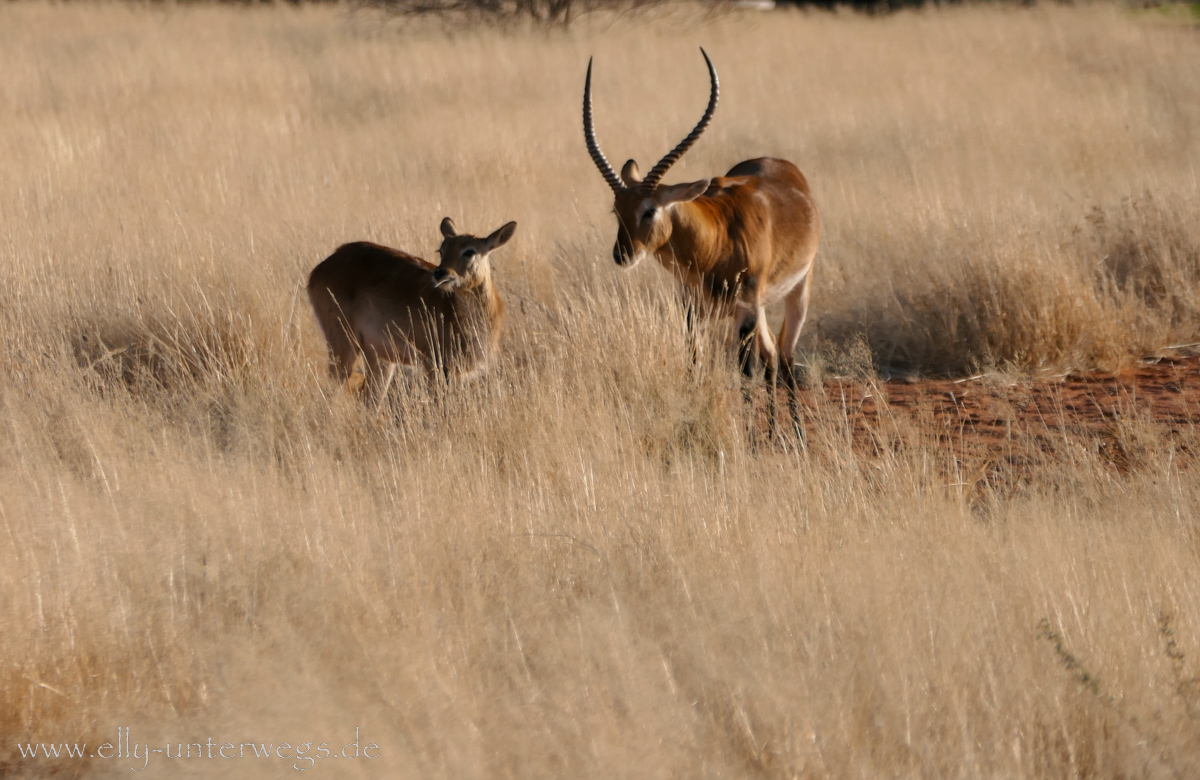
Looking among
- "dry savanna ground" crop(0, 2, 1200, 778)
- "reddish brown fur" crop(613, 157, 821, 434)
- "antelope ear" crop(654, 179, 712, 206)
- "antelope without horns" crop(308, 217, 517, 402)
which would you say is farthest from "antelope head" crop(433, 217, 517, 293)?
"antelope ear" crop(654, 179, 712, 206)

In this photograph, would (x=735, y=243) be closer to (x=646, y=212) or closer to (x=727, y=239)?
(x=727, y=239)

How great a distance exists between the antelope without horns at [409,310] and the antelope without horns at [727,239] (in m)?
0.68

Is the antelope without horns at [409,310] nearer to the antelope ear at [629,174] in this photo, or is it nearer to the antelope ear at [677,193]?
the antelope ear at [677,193]

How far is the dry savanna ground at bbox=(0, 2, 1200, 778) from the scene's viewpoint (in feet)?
8.91

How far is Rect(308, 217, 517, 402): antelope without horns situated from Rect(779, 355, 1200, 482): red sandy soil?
5.28 ft

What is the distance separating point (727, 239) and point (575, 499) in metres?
2.35

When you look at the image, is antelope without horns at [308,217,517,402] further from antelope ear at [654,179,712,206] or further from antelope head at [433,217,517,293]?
antelope ear at [654,179,712,206]

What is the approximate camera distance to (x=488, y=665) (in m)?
2.95

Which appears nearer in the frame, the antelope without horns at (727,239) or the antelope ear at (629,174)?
the antelope without horns at (727,239)

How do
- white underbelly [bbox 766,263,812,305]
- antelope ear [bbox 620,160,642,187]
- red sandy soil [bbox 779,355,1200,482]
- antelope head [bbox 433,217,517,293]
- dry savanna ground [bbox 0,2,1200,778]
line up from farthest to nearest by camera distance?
1. white underbelly [bbox 766,263,812,305]
2. antelope ear [bbox 620,160,642,187]
3. antelope head [bbox 433,217,517,293]
4. red sandy soil [bbox 779,355,1200,482]
5. dry savanna ground [bbox 0,2,1200,778]

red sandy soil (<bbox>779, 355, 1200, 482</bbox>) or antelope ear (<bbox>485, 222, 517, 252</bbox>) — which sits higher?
antelope ear (<bbox>485, 222, 517, 252</bbox>)

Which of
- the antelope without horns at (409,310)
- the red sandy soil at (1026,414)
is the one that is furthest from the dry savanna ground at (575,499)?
the antelope without horns at (409,310)

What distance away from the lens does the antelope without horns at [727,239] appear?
556cm

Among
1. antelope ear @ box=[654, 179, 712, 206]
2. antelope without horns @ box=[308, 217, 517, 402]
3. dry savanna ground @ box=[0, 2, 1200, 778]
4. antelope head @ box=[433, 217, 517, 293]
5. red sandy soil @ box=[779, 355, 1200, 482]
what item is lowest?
red sandy soil @ box=[779, 355, 1200, 482]
